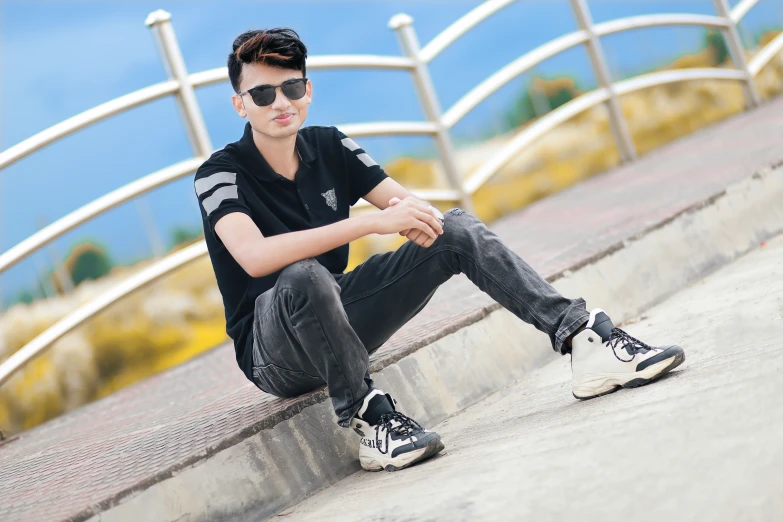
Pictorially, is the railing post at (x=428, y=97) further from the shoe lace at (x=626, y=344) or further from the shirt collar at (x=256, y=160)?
the shoe lace at (x=626, y=344)

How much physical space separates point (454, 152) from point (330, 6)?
61.5 inches

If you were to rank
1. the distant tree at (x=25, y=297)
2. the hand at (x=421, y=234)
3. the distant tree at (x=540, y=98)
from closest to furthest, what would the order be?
the hand at (x=421, y=234) < the distant tree at (x=25, y=297) < the distant tree at (x=540, y=98)

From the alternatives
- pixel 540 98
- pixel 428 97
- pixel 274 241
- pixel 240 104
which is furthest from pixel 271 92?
pixel 540 98

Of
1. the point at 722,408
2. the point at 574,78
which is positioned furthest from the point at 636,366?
the point at 574,78

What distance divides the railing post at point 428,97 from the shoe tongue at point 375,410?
13.0ft

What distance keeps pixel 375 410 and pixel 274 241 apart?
1.68 ft

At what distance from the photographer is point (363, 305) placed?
2.59m

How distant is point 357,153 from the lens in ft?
9.27

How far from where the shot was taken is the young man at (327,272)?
235 cm

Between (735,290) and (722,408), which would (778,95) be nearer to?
(735,290)

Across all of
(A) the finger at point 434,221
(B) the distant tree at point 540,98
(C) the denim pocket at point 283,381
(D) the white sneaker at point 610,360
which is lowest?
(D) the white sneaker at point 610,360

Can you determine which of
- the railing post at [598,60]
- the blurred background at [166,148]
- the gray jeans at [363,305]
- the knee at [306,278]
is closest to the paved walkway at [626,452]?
the gray jeans at [363,305]

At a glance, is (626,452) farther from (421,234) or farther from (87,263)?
(87,263)

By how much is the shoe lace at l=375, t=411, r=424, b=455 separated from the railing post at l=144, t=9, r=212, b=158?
3161 millimetres
